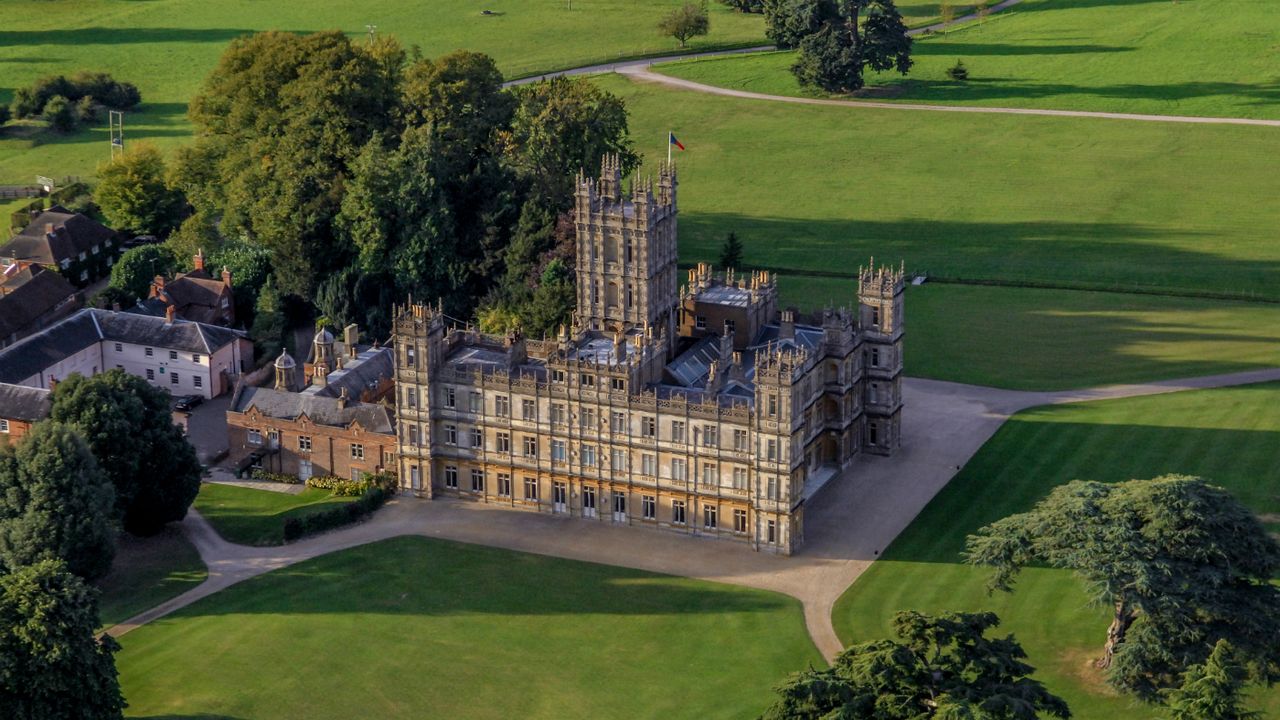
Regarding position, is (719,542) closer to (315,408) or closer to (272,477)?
(315,408)

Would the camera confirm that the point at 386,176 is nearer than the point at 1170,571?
No

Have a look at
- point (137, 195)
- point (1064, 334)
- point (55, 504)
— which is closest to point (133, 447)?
point (55, 504)

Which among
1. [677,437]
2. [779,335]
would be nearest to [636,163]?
[779,335]

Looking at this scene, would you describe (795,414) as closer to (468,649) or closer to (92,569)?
(468,649)

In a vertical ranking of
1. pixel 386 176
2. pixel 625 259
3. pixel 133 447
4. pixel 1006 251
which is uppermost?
pixel 386 176

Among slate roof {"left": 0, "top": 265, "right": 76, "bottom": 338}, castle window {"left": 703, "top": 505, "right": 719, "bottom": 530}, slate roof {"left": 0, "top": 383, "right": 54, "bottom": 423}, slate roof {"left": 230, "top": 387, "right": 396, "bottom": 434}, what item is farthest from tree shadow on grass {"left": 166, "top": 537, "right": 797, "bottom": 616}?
slate roof {"left": 0, "top": 265, "right": 76, "bottom": 338}

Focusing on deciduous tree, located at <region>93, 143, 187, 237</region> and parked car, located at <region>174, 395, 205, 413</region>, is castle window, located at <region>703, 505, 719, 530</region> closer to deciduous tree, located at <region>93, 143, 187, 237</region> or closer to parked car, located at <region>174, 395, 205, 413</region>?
parked car, located at <region>174, 395, 205, 413</region>

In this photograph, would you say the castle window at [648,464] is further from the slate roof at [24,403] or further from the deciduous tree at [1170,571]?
the slate roof at [24,403]
